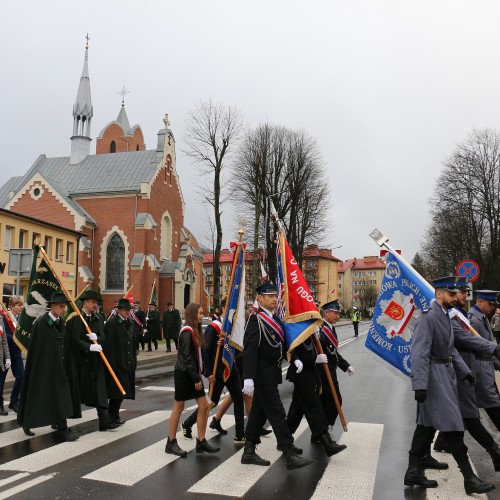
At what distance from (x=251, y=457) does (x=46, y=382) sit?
9.80 ft

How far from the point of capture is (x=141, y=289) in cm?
4144

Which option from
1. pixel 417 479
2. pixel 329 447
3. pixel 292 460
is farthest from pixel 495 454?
pixel 292 460

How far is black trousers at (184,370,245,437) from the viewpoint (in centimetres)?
716

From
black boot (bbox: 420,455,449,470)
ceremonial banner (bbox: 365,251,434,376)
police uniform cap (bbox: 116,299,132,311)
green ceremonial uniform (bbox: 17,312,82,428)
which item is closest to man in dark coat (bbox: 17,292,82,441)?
green ceremonial uniform (bbox: 17,312,82,428)

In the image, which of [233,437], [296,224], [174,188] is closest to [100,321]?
[233,437]

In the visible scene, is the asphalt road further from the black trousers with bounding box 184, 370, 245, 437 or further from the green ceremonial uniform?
the green ceremonial uniform

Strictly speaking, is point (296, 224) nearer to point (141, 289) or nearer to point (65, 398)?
point (141, 289)

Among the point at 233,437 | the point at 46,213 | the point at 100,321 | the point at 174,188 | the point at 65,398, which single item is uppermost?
the point at 174,188

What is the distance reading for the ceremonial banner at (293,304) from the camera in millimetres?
6406

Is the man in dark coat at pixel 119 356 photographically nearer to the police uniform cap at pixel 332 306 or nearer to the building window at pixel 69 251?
the police uniform cap at pixel 332 306

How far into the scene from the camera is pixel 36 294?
8680 millimetres

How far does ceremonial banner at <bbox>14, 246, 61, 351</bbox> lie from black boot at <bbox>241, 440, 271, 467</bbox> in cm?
437

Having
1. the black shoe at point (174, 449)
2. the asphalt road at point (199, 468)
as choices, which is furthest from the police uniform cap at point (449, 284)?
the black shoe at point (174, 449)

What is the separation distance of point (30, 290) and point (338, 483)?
585 centimetres
